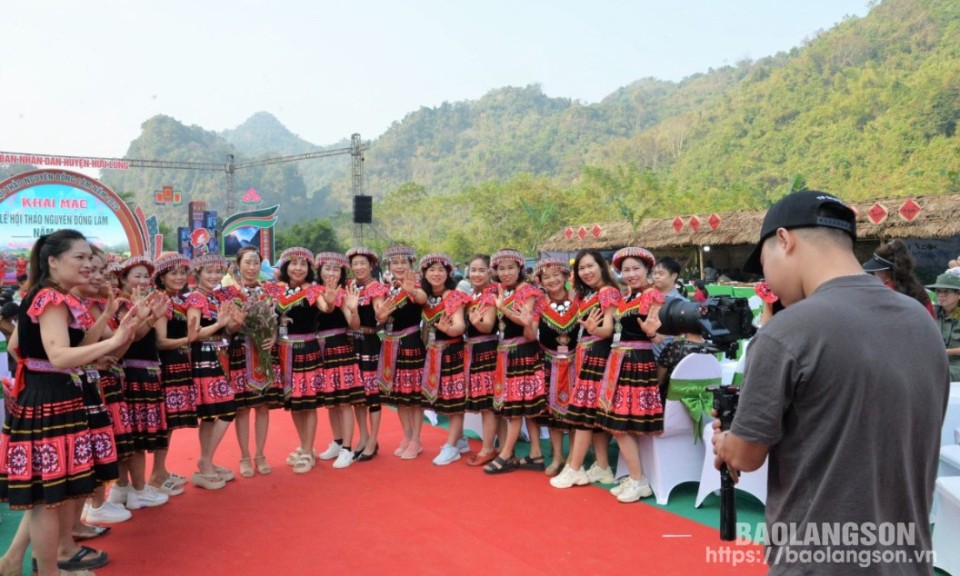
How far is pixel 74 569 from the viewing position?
9.80 feet

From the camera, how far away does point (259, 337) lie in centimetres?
434

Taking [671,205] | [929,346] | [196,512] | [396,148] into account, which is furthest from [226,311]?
[396,148]

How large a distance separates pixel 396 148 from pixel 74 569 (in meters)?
75.6

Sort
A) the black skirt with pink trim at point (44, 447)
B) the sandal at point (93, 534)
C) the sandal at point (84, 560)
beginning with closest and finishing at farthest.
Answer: the black skirt with pink trim at point (44, 447) → the sandal at point (84, 560) → the sandal at point (93, 534)

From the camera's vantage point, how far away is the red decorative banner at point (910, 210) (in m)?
13.2

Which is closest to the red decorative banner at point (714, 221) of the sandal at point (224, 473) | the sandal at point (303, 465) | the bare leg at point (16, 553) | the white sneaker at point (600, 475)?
the white sneaker at point (600, 475)

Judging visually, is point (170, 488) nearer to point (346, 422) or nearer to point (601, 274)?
point (346, 422)

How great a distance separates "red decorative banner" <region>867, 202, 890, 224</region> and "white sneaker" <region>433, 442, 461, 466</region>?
1262cm

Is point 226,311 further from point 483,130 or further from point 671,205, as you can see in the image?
point 483,130

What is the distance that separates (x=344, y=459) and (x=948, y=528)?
344 centimetres

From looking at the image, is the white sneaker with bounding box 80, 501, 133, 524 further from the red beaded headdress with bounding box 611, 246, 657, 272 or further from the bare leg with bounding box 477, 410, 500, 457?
the red beaded headdress with bounding box 611, 246, 657, 272

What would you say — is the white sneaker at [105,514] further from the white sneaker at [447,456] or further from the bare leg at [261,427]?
the white sneaker at [447,456]

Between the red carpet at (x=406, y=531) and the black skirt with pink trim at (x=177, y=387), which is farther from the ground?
the black skirt with pink trim at (x=177, y=387)

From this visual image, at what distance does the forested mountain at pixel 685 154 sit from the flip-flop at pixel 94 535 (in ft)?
60.6
